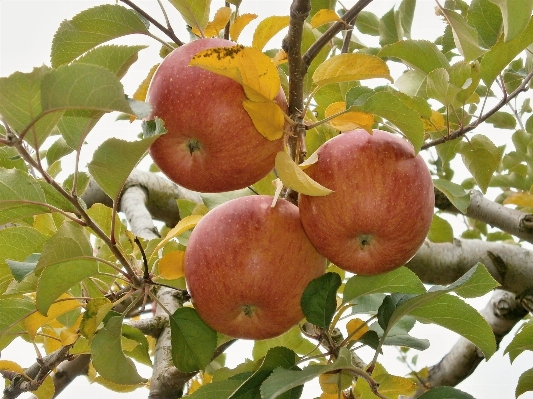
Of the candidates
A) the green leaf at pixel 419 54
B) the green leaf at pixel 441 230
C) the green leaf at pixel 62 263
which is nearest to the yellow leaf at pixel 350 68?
the green leaf at pixel 419 54

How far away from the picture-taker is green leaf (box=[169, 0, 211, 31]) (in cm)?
82

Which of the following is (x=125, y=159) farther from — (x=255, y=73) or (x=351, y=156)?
(x=351, y=156)

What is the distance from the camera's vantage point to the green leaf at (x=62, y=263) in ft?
2.44

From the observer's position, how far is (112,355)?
85cm

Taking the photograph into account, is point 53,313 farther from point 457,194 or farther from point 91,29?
point 457,194

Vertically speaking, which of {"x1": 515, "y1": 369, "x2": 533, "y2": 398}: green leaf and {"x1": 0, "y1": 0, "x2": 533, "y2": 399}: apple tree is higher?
{"x1": 0, "y1": 0, "x2": 533, "y2": 399}: apple tree

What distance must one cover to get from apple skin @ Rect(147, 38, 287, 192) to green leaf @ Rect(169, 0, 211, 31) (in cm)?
6

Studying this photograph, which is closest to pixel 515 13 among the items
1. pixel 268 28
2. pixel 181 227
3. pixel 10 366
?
pixel 268 28

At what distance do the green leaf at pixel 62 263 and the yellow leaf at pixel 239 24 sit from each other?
1.19ft

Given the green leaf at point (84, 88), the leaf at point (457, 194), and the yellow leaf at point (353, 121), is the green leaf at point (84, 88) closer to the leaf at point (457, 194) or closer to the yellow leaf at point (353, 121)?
the yellow leaf at point (353, 121)

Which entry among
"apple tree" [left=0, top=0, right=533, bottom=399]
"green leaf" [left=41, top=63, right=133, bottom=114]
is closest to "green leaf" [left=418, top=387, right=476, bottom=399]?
"apple tree" [left=0, top=0, right=533, bottom=399]

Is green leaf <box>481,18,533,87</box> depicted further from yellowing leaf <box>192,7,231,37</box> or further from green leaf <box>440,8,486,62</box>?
yellowing leaf <box>192,7,231,37</box>

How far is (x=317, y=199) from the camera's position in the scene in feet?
2.57

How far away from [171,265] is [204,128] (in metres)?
0.26
